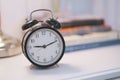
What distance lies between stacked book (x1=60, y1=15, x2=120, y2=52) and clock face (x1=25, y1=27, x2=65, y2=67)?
8.4 inches

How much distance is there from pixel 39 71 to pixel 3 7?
0.37 meters

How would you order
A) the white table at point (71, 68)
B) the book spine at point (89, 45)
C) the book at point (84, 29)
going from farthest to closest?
the book at point (84, 29) < the book spine at point (89, 45) < the white table at point (71, 68)

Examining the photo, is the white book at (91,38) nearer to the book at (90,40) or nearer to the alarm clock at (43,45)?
the book at (90,40)

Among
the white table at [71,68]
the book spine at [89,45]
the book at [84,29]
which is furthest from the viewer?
the book at [84,29]

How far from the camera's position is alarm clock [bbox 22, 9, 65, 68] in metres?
0.73

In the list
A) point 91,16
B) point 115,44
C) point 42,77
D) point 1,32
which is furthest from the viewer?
point 91,16

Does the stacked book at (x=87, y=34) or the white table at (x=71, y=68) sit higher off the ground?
the stacked book at (x=87, y=34)

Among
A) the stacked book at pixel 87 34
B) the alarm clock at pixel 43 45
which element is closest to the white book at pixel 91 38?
the stacked book at pixel 87 34

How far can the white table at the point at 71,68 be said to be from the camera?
686 mm

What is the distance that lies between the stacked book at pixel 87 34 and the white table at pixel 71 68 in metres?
0.08

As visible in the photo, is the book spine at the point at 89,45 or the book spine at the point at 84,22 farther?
the book spine at the point at 84,22

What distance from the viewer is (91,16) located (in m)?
1.19

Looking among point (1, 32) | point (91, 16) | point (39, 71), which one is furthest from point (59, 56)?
point (91, 16)

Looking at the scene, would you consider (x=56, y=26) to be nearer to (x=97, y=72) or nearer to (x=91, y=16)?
(x=97, y=72)
